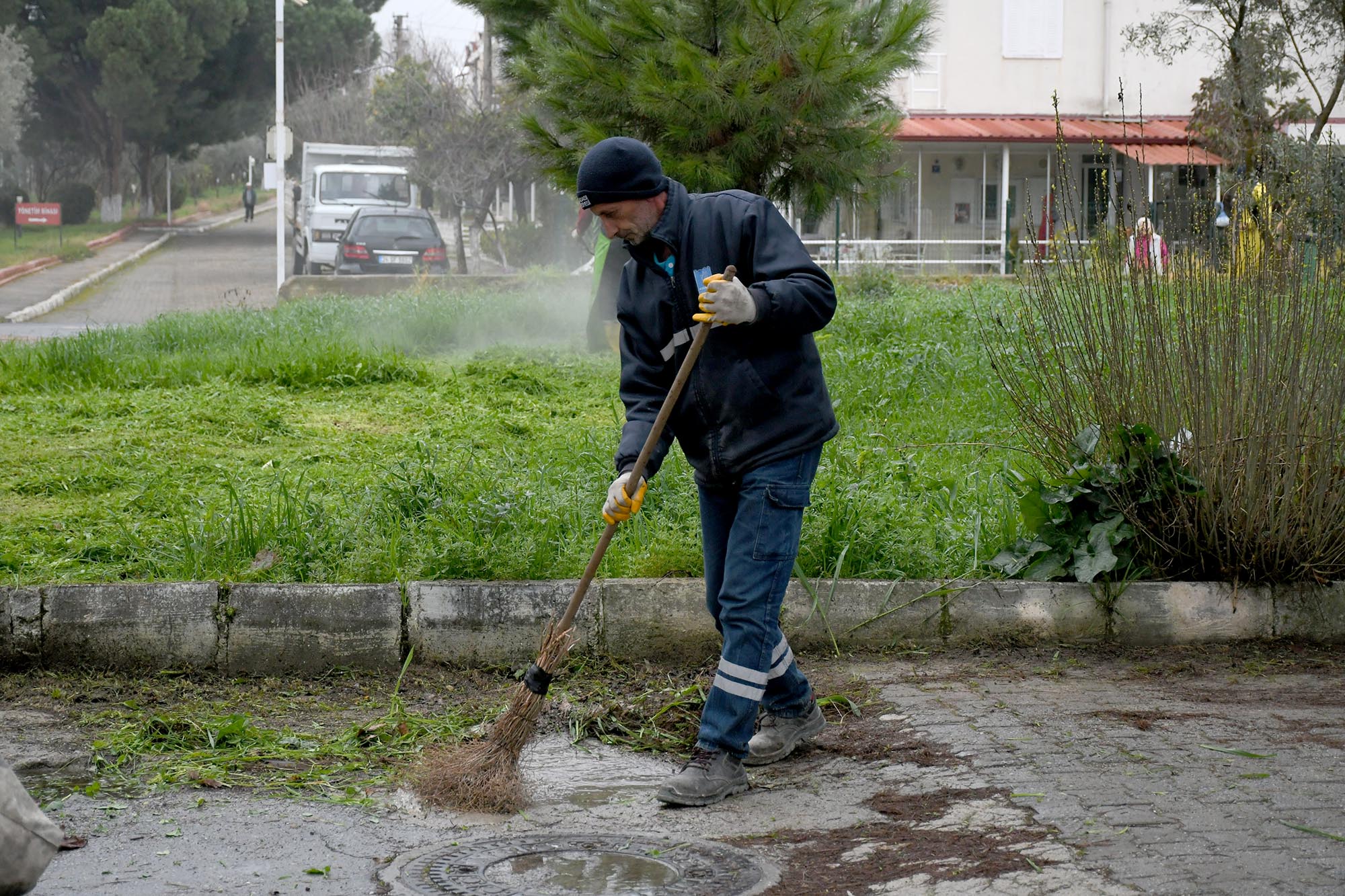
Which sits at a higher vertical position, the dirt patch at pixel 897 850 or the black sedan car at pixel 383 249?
the black sedan car at pixel 383 249

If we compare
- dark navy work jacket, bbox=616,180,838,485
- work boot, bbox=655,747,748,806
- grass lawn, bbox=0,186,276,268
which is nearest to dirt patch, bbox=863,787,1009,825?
work boot, bbox=655,747,748,806

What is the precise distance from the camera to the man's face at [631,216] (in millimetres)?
3947

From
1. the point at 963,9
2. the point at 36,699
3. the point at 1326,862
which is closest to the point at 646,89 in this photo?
the point at 36,699

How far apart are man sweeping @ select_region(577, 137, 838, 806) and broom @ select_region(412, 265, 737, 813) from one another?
0.34ft

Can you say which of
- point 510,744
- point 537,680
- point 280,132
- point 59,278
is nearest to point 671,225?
point 537,680

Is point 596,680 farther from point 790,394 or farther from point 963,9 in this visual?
point 963,9

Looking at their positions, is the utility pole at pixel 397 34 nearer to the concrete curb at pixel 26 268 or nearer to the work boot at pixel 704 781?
the concrete curb at pixel 26 268

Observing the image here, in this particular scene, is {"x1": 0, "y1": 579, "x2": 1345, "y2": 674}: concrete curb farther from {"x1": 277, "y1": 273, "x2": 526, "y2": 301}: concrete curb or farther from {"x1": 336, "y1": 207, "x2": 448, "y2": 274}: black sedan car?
{"x1": 336, "y1": 207, "x2": 448, "y2": 274}: black sedan car

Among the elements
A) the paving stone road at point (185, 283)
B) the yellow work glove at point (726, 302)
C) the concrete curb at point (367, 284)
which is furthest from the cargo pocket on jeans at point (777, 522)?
the concrete curb at point (367, 284)

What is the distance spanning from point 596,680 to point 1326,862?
2.49m

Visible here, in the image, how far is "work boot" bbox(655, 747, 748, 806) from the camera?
A: 3891mm

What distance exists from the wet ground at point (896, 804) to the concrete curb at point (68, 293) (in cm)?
1880

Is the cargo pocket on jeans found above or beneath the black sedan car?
beneath

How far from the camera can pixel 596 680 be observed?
503 centimetres
